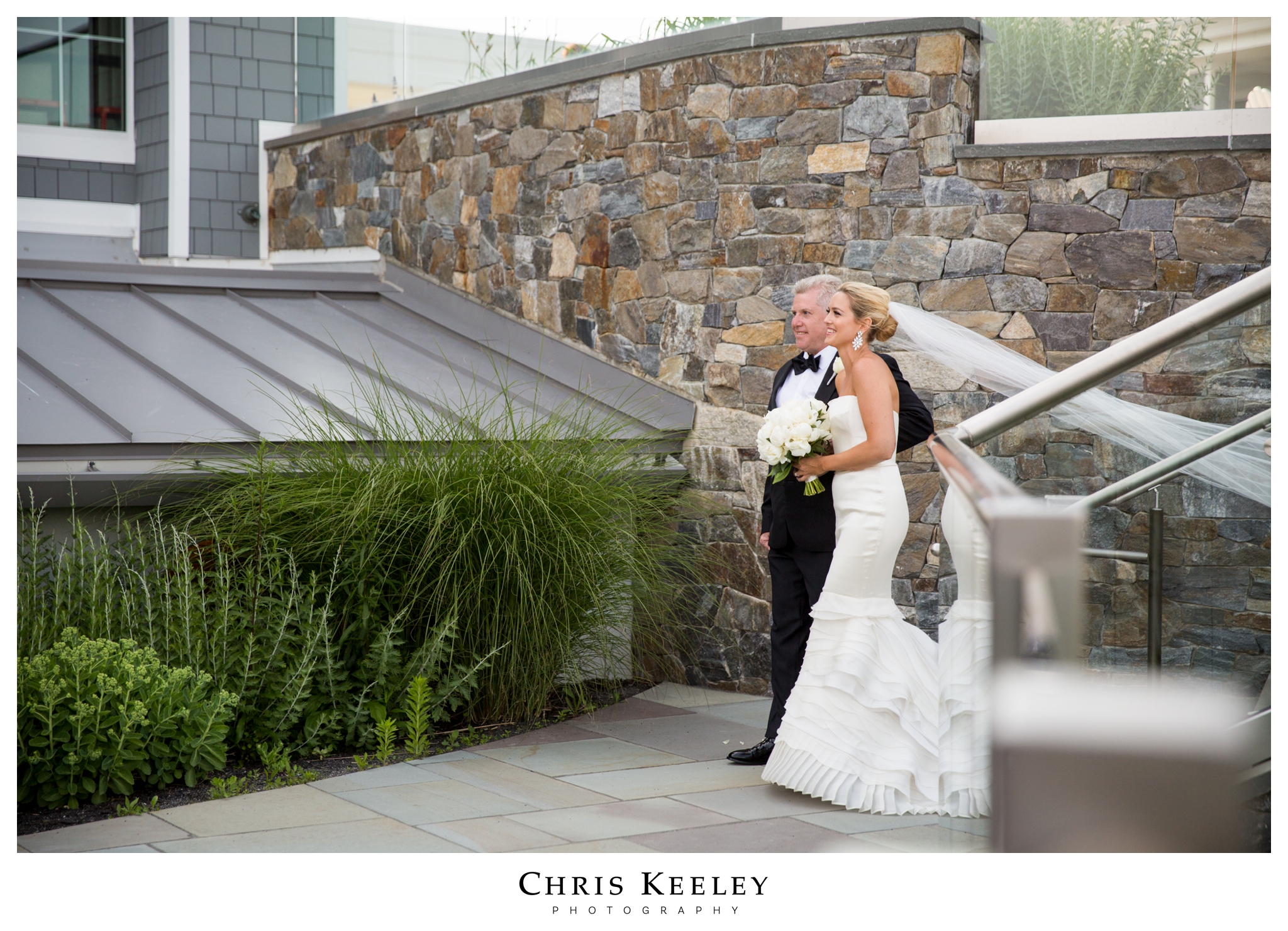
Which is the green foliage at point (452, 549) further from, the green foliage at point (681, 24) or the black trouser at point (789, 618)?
the green foliage at point (681, 24)

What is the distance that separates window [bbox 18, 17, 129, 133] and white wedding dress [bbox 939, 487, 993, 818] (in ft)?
24.4

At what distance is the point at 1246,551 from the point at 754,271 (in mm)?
3034

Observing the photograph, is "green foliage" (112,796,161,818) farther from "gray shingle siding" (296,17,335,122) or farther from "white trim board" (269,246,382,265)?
"gray shingle siding" (296,17,335,122)

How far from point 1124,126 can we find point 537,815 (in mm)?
3513

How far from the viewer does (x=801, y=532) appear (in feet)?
13.5

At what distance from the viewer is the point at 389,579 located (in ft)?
14.4

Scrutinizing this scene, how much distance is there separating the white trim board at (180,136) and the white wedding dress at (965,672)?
665 cm

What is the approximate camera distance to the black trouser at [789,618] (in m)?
4.18

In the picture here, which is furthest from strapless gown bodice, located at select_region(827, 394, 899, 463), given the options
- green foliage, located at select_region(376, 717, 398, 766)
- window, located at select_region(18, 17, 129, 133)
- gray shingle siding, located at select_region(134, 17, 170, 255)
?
window, located at select_region(18, 17, 129, 133)

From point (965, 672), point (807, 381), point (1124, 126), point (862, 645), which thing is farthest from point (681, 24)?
point (965, 672)

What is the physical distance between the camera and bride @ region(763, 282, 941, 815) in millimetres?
3701

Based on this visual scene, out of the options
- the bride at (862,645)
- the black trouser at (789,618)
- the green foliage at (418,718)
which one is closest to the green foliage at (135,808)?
the green foliage at (418,718)

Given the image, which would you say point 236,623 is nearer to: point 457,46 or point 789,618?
point 789,618
